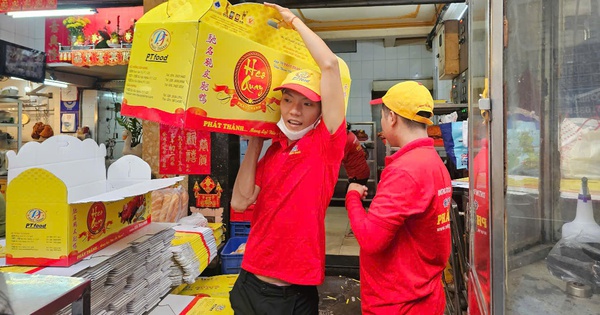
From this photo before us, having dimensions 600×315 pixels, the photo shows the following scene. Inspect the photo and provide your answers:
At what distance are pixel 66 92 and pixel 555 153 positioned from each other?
956cm

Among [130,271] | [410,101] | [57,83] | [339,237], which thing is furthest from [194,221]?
[57,83]

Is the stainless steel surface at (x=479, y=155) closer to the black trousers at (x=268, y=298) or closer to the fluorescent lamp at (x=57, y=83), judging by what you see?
the black trousers at (x=268, y=298)

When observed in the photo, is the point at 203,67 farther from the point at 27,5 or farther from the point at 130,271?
the point at 27,5

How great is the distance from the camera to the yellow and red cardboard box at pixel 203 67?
4.33 ft

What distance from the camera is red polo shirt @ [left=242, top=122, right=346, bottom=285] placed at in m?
1.54

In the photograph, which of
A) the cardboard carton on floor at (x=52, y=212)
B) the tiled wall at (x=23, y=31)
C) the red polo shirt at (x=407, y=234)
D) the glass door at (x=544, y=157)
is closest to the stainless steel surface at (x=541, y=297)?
the glass door at (x=544, y=157)

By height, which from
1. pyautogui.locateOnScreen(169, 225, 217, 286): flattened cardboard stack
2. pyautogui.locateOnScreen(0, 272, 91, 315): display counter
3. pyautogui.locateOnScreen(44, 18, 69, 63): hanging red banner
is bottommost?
pyautogui.locateOnScreen(169, 225, 217, 286): flattened cardboard stack

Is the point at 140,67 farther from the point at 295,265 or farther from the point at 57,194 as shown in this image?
the point at 295,265

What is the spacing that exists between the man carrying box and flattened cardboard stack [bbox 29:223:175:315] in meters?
0.57

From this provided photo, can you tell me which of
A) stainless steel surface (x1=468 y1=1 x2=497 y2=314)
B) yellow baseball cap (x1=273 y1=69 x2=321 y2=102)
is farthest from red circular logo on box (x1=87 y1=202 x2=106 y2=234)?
stainless steel surface (x1=468 y1=1 x2=497 y2=314)

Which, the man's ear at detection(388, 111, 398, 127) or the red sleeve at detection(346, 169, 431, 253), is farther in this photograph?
the man's ear at detection(388, 111, 398, 127)

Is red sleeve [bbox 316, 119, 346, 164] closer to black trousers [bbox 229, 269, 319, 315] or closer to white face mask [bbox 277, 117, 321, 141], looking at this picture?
white face mask [bbox 277, 117, 321, 141]

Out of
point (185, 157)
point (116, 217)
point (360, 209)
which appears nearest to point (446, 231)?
point (360, 209)

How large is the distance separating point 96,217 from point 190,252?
0.96m
